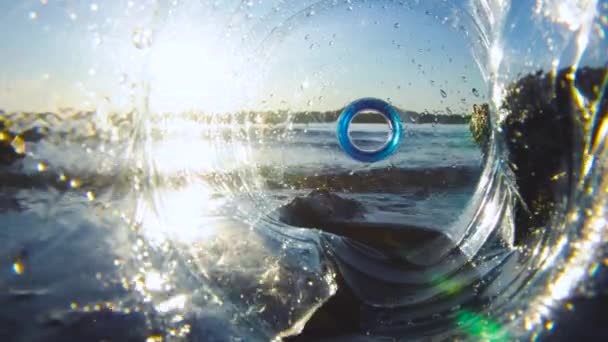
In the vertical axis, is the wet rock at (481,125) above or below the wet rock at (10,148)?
above

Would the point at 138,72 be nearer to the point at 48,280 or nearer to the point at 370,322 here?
the point at 48,280

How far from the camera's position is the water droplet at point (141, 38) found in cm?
183

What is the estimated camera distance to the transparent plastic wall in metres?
1.86

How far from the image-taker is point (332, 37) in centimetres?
287

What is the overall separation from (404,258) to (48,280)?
1.63 m

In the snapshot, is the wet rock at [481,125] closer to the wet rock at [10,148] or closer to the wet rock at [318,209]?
the wet rock at [318,209]

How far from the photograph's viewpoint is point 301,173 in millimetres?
3074

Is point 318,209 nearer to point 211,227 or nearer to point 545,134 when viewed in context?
point 211,227

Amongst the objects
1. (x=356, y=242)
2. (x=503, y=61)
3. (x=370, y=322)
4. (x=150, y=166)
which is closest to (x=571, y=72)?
(x=503, y=61)

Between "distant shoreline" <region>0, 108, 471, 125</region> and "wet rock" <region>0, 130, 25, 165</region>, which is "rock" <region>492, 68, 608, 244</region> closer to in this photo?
"distant shoreline" <region>0, 108, 471, 125</region>

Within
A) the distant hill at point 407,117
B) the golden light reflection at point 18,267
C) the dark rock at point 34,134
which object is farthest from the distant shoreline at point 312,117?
the golden light reflection at point 18,267

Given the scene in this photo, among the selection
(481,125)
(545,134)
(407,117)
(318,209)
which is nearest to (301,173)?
(318,209)

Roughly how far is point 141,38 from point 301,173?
1.41 metres

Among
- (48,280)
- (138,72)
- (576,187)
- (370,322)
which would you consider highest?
(138,72)
